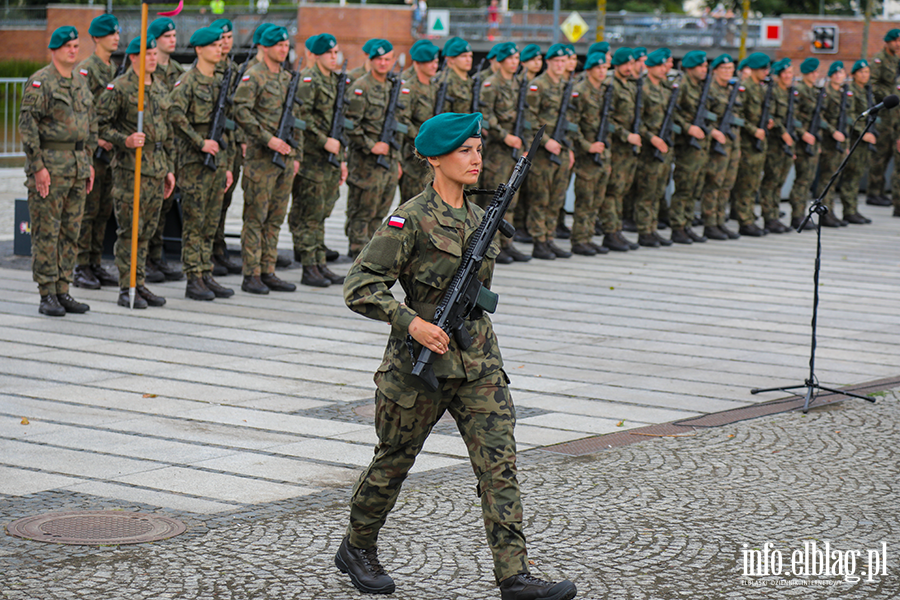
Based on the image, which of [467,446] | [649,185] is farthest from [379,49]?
[467,446]

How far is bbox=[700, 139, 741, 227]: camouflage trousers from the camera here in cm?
1625

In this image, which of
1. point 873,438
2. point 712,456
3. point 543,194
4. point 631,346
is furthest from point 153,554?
point 543,194

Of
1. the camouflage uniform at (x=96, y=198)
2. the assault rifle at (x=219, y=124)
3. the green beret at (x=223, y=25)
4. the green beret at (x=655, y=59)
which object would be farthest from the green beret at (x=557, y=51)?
the camouflage uniform at (x=96, y=198)

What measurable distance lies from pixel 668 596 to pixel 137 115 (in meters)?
7.51

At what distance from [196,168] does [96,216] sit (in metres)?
1.26

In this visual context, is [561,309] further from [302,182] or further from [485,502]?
[485,502]

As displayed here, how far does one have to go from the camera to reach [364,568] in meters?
4.69

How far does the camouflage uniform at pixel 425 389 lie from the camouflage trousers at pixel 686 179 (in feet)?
38.0

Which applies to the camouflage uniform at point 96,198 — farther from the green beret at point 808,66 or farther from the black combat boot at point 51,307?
the green beret at point 808,66

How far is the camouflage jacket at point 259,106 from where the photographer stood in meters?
11.2

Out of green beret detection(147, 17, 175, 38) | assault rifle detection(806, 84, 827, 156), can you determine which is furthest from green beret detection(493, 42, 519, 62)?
assault rifle detection(806, 84, 827, 156)

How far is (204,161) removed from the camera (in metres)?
11.1

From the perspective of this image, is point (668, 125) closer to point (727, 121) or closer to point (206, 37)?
point (727, 121)

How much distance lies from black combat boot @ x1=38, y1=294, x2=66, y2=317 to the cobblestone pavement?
15.9 ft
